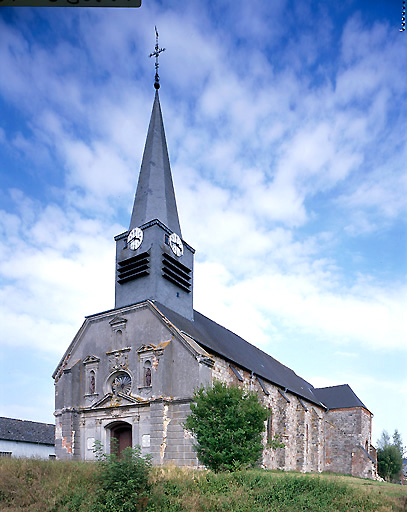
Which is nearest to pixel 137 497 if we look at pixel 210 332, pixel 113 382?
pixel 113 382

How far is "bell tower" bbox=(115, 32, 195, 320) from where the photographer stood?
80.5ft

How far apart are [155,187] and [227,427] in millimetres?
15570

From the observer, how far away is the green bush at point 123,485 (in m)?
12.1

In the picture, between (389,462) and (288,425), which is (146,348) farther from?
(389,462)

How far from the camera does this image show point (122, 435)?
23.0m

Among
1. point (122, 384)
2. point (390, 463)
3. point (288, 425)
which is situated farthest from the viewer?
point (390, 463)

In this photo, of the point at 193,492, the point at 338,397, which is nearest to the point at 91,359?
the point at 193,492

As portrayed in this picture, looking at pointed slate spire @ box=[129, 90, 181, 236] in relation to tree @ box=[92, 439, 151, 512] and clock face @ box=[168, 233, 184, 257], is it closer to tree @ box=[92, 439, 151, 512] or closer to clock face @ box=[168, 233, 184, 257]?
clock face @ box=[168, 233, 184, 257]

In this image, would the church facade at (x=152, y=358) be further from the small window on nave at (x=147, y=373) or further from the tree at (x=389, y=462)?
the tree at (x=389, y=462)

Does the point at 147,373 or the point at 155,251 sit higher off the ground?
Answer: the point at 155,251

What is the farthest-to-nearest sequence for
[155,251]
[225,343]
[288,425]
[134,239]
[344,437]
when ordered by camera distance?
[344,437] → [288,425] → [225,343] → [134,239] → [155,251]

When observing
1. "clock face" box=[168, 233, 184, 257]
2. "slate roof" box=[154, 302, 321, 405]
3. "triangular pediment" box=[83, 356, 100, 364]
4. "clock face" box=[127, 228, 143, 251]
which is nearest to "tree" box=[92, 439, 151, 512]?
"slate roof" box=[154, 302, 321, 405]

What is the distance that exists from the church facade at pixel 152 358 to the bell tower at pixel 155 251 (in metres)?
0.06

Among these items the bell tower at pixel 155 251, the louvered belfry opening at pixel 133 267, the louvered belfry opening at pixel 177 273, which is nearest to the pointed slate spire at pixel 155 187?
the bell tower at pixel 155 251
